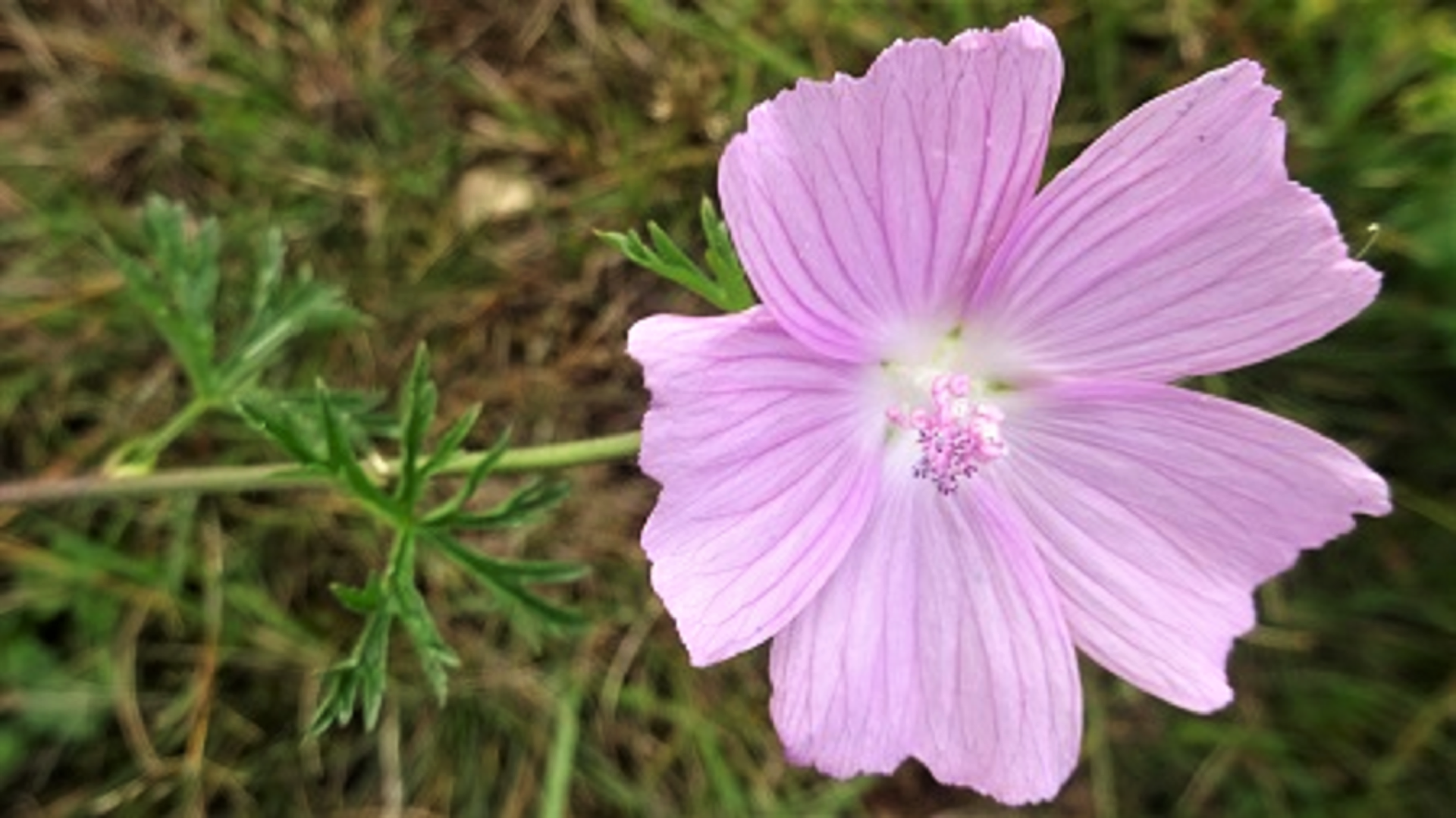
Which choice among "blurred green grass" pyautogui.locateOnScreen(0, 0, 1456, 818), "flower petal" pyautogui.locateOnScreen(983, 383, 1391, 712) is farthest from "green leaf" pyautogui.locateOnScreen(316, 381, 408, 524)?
"blurred green grass" pyautogui.locateOnScreen(0, 0, 1456, 818)

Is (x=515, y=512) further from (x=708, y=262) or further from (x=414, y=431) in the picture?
(x=708, y=262)

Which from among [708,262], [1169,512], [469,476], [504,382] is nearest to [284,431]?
[469,476]

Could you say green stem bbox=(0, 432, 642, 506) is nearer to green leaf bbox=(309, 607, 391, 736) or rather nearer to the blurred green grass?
green leaf bbox=(309, 607, 391, 736)

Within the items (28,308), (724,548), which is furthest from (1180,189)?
(28,308)

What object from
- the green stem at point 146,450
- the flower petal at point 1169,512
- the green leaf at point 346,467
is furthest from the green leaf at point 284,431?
the flower petal at point 1169,512

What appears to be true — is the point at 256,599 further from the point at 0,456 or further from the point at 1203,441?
the point at 1203,441

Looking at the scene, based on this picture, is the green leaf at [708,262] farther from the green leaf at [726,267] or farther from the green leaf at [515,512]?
the green leaf at [515,512]
